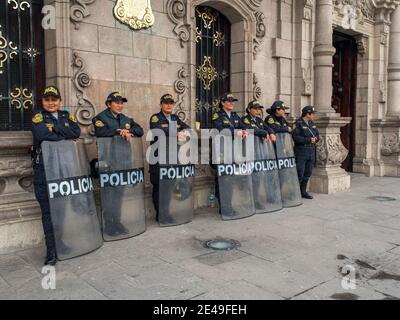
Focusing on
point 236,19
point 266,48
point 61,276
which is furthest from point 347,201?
point 61,276

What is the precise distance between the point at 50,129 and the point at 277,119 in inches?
181

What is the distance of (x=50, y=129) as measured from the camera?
472cm

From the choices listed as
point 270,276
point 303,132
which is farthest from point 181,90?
point 270,276

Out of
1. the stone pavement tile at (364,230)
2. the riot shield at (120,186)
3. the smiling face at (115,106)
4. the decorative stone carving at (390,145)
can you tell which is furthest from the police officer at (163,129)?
the decorative stone carving at (390,145)

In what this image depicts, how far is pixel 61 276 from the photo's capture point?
429 cm

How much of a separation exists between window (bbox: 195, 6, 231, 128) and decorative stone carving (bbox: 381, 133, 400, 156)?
5.83m

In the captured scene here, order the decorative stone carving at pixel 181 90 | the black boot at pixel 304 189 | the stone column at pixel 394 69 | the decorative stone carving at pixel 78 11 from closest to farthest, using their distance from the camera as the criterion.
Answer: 1. the decorative stone carving at pixel 78 11
2. the decorative stone carving at pixel 181 90
3. the black boot at pixel 304 189
4. the stone column at pixel 394 69

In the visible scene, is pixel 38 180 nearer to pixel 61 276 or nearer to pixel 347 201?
pixel 61 276

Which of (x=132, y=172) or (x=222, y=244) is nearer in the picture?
(x=222, y=244)

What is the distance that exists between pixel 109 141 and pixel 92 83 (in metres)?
1.10

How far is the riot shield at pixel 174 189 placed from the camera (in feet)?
20.2

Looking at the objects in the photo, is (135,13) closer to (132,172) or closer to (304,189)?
(132,172)

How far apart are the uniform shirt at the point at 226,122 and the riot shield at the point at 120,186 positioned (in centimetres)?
157

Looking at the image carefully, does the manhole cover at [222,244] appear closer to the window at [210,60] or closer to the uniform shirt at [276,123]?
the uniform shirt at [276,123]
